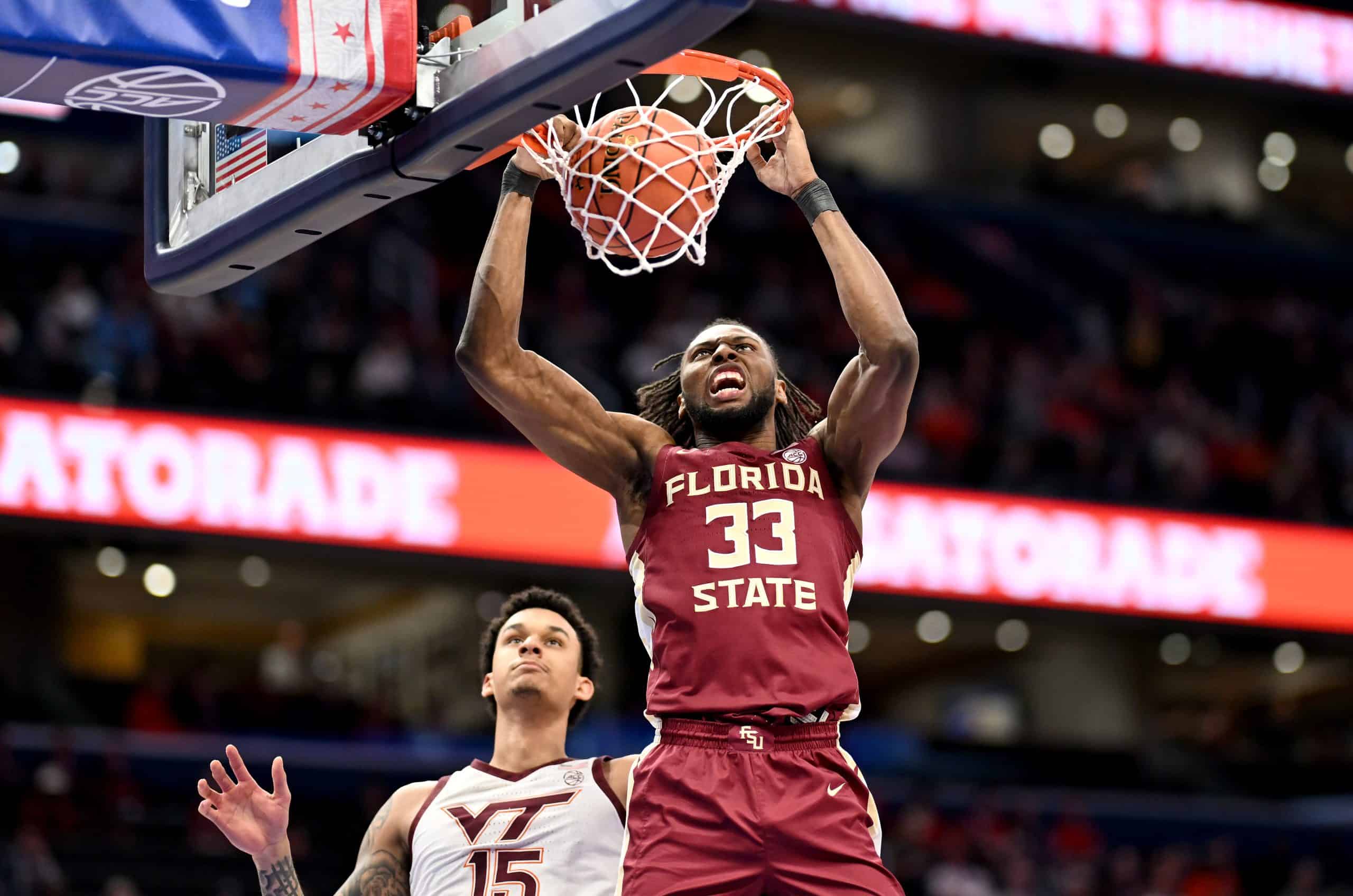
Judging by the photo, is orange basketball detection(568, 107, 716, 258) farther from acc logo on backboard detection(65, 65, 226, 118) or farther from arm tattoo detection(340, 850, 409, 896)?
arm tattoo detection(340, 850, 409, 896)

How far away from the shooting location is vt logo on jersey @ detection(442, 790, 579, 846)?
5.71m

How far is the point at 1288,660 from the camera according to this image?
1005 inches

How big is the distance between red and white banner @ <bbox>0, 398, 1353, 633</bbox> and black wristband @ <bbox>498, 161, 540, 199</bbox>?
30.5ft

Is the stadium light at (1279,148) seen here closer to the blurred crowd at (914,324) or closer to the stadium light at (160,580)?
the blurred crowd at (914,324)

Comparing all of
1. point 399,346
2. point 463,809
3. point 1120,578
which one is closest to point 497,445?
point 399,346

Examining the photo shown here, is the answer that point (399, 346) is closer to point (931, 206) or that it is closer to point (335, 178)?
point (931, 206)

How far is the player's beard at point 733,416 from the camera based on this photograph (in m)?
4.89

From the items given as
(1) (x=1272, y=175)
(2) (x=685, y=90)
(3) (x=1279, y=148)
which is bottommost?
(2) (x=685, y=90)

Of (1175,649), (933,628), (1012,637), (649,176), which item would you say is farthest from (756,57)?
(649,176)

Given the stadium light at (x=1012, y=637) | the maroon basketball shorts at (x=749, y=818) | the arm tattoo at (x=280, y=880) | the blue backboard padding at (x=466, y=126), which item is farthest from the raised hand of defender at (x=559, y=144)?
the stadium light at (x=1012, y=637)

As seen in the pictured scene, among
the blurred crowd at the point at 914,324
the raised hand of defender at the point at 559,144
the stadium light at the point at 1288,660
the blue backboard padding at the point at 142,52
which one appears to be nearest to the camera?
the blue backboard padding at the point at 142,52

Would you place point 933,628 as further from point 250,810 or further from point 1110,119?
point 250,810

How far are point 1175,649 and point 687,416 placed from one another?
20301 mm

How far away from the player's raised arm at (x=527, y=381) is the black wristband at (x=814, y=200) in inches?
25.0
